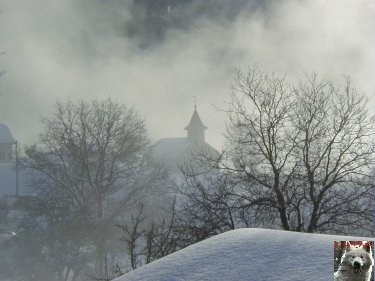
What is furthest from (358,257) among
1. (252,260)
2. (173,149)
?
(173,149)

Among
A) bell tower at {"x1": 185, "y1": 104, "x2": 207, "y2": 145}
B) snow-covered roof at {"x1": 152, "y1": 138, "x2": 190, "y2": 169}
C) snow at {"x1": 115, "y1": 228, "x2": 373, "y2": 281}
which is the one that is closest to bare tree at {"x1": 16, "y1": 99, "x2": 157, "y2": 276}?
snow at {"x1": 115, "y1": 228, "x2": 373, "y2": 281}

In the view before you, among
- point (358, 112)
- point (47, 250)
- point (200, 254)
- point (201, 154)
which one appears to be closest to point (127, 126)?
point (47, 250)

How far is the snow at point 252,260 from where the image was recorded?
4.91 meters

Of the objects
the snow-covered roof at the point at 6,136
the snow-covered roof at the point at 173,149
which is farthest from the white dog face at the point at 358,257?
the snow-covered roof at the point at 173,149

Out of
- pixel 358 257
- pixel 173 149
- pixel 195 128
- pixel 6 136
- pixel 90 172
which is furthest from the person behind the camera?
pixel 195 128

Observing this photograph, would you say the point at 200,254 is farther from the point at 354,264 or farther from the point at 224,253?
the point at 354,264

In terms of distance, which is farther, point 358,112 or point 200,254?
point 358,112

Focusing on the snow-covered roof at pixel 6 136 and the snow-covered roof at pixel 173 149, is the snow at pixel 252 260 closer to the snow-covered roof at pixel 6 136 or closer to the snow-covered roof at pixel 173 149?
the snow-covered roof at pixel 6 136

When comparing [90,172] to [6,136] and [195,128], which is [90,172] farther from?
[195,128]

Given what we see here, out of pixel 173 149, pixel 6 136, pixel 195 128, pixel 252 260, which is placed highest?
pixel 195 128

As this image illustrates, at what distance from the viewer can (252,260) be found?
536cm

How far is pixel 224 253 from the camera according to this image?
5738 mm

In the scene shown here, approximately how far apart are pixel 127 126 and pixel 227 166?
2010cm

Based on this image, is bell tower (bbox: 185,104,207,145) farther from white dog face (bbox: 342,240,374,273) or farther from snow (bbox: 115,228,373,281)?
white dog face (bbox: 342,240,374,273)
